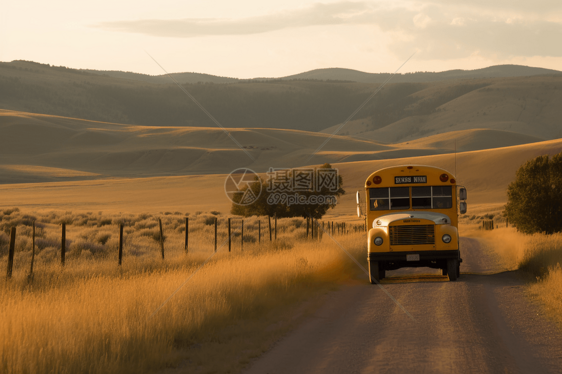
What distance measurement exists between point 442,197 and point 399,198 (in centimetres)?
121

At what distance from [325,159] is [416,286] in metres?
139

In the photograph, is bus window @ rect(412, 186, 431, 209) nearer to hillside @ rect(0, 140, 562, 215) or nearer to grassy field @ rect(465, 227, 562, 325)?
grassy field @ rect(465, 227, 562, 325)

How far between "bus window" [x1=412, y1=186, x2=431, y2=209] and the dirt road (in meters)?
2.58

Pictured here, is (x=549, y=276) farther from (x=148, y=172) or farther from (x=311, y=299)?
(x=148, y=172)

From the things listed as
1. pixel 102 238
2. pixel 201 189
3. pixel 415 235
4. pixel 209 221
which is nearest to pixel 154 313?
pixel 415 235

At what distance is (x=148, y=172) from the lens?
148m

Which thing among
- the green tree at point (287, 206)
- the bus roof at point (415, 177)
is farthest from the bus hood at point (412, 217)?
the green tree at point (287, 206)

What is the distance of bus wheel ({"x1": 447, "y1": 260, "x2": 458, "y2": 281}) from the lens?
608 inches

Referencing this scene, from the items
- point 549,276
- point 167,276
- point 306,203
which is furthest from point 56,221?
point 549,276

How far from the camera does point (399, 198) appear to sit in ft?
52.7

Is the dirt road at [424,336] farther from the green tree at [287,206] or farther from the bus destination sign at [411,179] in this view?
the green tree at [287,206]

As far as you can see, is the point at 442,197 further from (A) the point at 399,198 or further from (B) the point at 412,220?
(B) the point at 412,220

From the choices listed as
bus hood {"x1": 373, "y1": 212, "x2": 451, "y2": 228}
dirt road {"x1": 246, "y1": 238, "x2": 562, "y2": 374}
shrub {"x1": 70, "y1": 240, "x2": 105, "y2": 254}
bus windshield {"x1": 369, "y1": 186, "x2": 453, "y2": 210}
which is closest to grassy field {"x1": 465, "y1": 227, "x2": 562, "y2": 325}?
dirt road {"x1": 246, "y1": 238, "x2": 562, "y2": 374}

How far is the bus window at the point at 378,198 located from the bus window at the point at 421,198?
78cm
